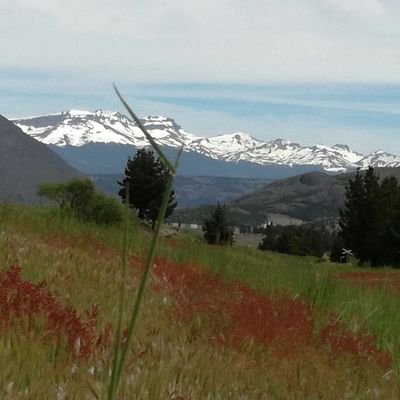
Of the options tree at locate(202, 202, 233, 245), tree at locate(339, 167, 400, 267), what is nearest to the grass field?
tree at locate(202, 202, 233, 245)

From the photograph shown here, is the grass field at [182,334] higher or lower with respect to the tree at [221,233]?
lower

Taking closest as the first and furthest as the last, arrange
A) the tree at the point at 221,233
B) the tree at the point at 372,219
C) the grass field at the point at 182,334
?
1. the grass field at the point at 182,334
2. the tree at the point at 221,233
3. the tree at the point at 372,219

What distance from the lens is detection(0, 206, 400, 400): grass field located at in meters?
4.10

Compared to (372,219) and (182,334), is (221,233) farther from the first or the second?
(372,219)

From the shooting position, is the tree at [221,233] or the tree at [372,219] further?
the tree at [372,219]

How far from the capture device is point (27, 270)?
7676 mm

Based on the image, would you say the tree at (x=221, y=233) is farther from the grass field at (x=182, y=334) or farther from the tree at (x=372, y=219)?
the tree at (x=372, y=219)

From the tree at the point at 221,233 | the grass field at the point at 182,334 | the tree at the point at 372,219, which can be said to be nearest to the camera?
the grass field at the point at 182,334

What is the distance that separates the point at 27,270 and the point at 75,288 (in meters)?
0.80

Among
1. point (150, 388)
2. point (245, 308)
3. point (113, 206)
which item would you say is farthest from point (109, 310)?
point (113, 206)

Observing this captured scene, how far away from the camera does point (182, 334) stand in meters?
6.27

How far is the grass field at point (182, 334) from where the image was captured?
4102 mm

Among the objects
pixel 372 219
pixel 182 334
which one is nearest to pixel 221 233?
pixel 182 334

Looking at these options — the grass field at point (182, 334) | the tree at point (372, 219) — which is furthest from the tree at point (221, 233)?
the tree at point (372, 219)
